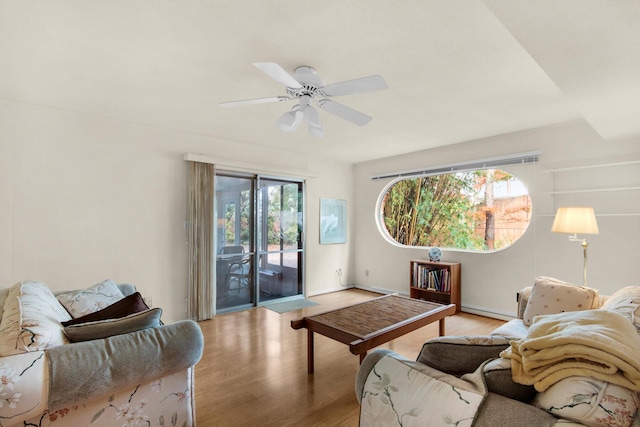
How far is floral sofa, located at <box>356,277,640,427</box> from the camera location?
0.91 m

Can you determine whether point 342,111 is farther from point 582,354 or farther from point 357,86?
point 582,354

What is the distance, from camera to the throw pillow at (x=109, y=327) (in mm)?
1502

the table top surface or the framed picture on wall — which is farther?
the framed picture on wall

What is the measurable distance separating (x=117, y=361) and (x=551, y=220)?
4415mm

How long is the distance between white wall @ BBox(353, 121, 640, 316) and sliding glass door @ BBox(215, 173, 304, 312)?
210cm

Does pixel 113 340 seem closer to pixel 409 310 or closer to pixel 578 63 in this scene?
pixel 409 310

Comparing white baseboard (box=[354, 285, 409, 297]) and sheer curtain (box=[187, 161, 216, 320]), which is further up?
sheer curtain (box=[187, 161, 216, 320])

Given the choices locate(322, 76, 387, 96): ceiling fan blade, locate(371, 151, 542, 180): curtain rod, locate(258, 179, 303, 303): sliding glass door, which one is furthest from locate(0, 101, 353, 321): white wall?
locate(371, 151, 542, 180): curtain rod

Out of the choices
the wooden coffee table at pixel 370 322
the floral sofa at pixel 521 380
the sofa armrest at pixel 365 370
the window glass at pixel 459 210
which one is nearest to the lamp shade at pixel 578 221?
the window glass at pixel 459 210

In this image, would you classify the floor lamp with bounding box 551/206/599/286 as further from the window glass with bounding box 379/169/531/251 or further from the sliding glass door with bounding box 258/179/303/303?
the sliding glass door with bounding box 258/179/303/303

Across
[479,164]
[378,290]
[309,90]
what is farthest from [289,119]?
[378,290]

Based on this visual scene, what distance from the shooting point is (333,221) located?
566cm

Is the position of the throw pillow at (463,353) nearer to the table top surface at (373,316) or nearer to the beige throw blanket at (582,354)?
the beige throw blanket at (582,354)

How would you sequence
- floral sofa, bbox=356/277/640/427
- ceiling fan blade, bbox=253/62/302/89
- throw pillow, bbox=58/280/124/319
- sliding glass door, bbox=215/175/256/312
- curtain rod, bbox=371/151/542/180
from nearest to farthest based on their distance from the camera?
floral sofa, bbox=356/277/640/427, ceiling fan blade, bbox=253/62/302/89, throw pillow, bbox=58/280/124/319, curtain rod, bbox=371/151/542/180, sliding glass door, bbox=215/175/256/312
